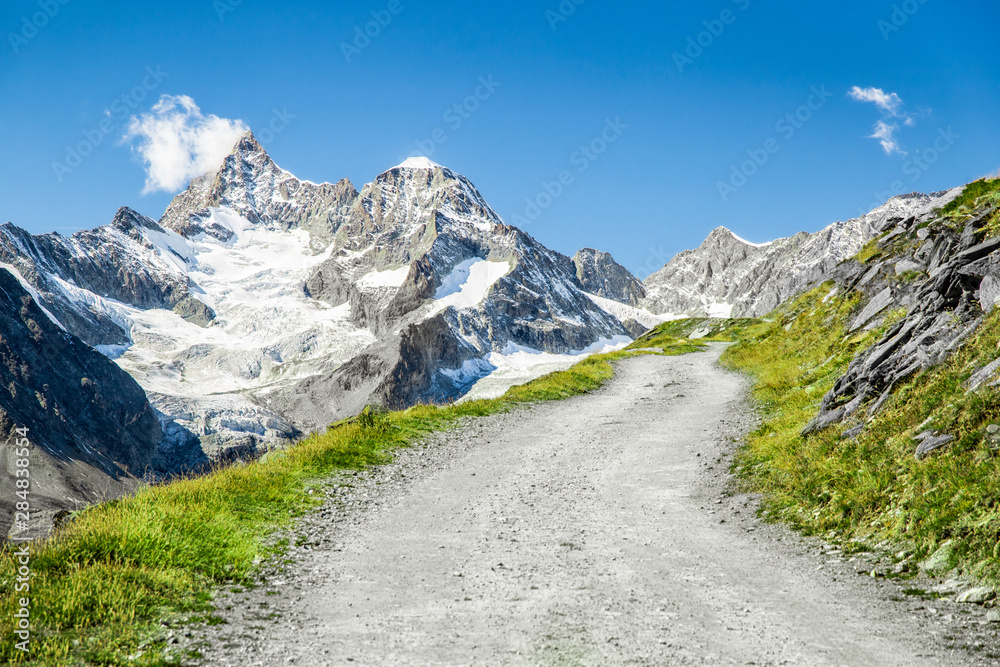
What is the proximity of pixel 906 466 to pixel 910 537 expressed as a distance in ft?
5.06

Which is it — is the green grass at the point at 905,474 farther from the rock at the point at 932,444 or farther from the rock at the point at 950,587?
the rock at the point at 950,587

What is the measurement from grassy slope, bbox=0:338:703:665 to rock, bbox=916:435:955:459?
11.4m

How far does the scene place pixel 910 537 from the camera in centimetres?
879

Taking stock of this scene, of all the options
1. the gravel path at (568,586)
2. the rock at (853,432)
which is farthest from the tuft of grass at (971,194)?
the gravel path at (568,586)

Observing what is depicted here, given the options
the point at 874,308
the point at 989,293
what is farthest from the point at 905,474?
the point at 874,308

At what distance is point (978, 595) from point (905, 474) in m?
3.00

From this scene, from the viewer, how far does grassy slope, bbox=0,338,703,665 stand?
6.91 meters

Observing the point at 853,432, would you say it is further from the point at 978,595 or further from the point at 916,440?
the point at 978,595

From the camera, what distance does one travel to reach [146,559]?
29.1 feet

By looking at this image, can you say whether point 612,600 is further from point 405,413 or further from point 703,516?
point 405,413

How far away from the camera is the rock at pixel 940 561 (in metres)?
7.88
